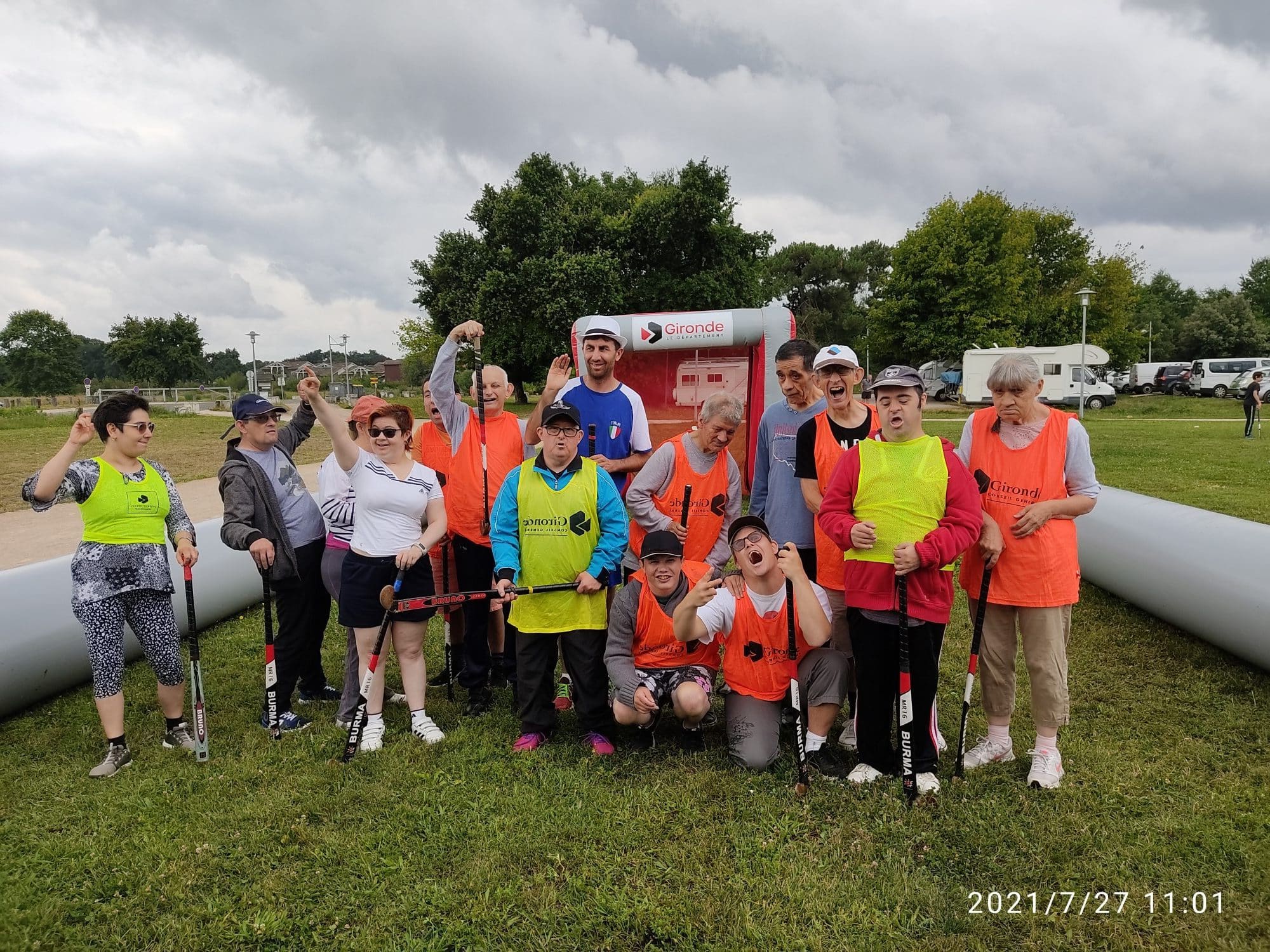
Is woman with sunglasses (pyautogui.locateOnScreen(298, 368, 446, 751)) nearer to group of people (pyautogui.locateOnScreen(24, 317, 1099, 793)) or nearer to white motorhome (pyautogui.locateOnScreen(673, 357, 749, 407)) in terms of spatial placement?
group of people (pyautogui.locateOnScreen(24, 317, 1099, 793))

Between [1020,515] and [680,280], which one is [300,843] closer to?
[1020,515]

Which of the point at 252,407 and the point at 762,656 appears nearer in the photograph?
the point at 762,656

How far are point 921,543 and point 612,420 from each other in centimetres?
219

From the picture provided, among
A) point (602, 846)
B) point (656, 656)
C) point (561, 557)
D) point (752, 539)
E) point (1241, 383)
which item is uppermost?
point (1241, 383)

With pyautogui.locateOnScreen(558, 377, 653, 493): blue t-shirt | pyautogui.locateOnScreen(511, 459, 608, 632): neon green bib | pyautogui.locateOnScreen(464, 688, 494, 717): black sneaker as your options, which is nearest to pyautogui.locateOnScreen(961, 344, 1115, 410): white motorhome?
pyautogui.locateOnScreen(558, 377, 653, 493): blue t-shirt

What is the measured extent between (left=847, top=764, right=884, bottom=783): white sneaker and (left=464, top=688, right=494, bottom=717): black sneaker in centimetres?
240

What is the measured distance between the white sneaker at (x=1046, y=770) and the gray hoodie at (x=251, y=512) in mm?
4516

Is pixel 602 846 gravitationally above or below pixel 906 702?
below

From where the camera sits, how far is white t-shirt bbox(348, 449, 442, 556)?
4344 mm

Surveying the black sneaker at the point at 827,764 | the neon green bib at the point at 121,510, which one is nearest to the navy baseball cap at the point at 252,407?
the neon green bib at the point at 121,510

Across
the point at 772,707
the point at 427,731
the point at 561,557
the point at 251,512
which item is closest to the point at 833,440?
the point at 772,707

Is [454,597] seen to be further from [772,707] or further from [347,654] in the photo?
[772,707]

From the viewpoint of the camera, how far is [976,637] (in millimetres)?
3896

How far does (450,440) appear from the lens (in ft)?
16.7
